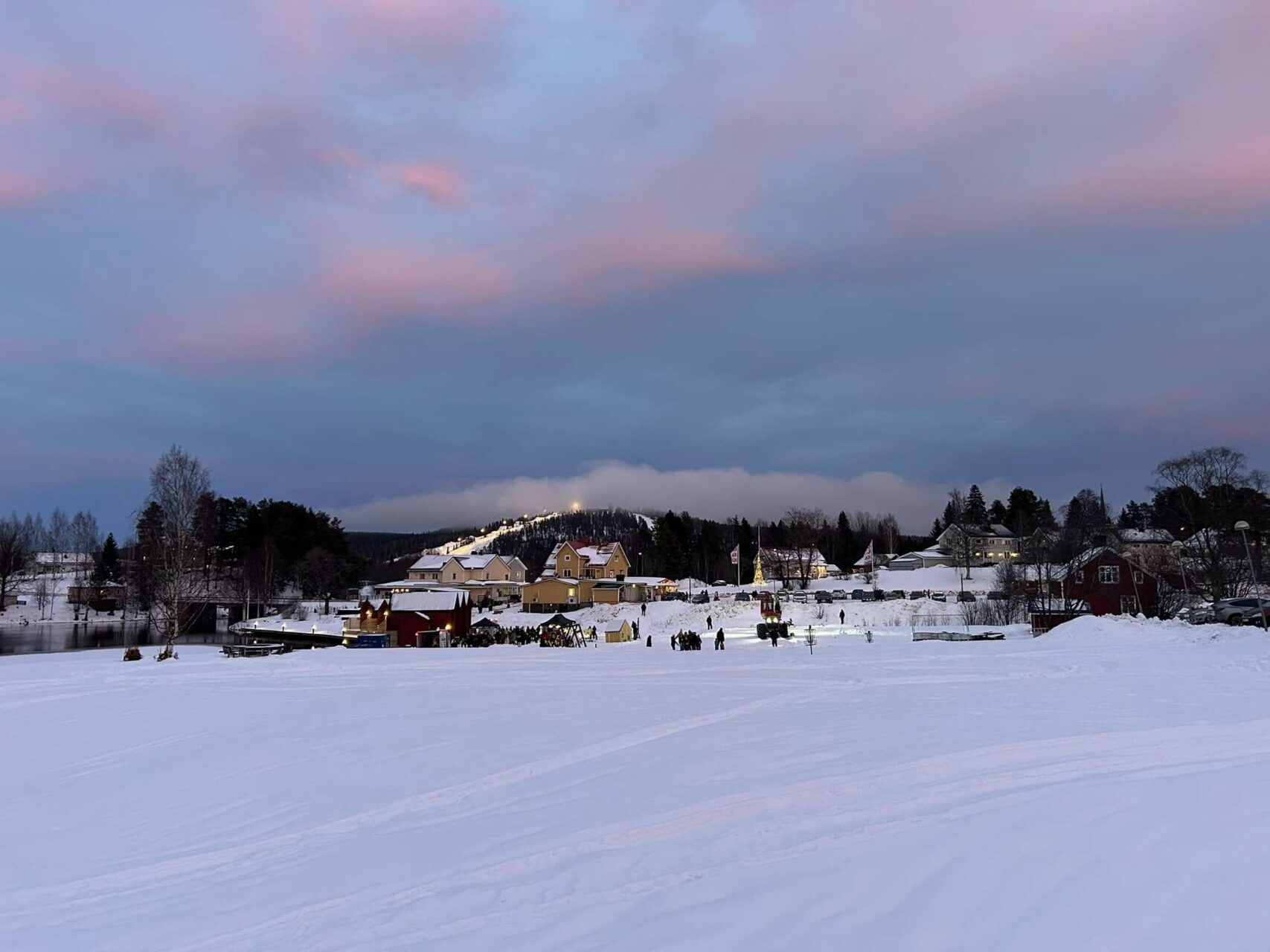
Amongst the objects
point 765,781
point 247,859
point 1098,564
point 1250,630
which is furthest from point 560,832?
point 1098,564

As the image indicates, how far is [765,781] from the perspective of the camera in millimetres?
9156

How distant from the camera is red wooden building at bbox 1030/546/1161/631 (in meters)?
49.4

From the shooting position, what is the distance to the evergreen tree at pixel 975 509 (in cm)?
13988

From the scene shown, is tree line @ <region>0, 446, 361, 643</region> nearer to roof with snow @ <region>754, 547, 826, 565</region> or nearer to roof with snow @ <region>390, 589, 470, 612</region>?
roof with snow @ <region>390, 589, 470, 612</region>

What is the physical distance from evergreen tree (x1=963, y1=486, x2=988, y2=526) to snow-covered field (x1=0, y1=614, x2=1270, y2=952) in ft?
434

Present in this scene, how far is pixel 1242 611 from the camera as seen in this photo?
112 ft

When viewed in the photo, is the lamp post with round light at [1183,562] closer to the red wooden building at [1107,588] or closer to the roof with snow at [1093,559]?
the roof with snow at [1093,559]

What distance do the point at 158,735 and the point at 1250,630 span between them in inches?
1369

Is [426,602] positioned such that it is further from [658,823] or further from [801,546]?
[801,546]

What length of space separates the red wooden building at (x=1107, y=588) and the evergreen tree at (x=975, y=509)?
8904 cm

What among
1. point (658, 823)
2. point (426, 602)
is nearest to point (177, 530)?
point (426, 602)

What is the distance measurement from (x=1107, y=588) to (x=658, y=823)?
5279 centimetres

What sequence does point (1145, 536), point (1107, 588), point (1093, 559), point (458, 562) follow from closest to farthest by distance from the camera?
point (1107, 588) → point (1093, 559) → point (1145, 536) → point (458, 562)

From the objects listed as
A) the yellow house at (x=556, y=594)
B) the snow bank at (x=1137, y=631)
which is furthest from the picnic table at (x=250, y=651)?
the yellow house at (x=556, y=594)
